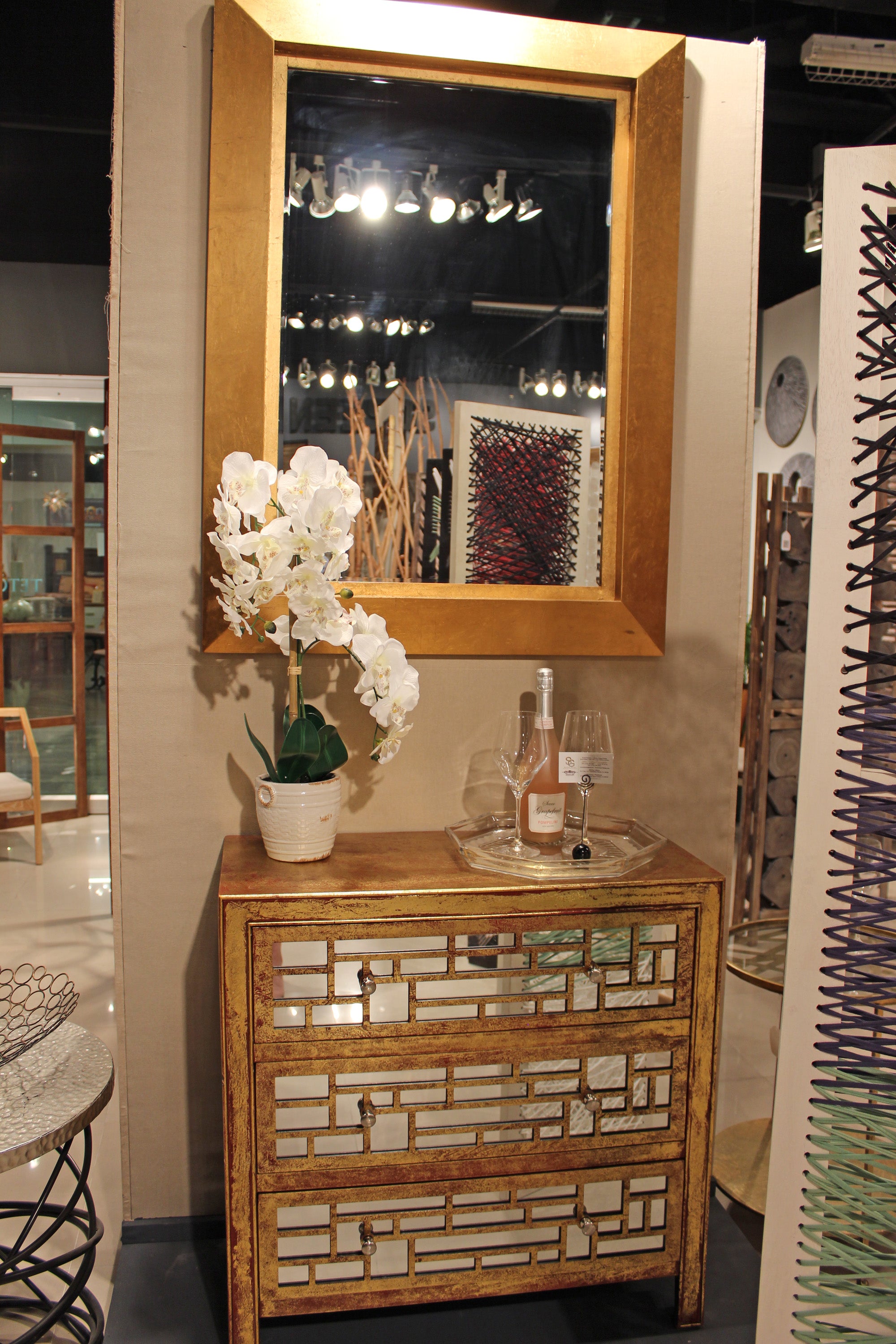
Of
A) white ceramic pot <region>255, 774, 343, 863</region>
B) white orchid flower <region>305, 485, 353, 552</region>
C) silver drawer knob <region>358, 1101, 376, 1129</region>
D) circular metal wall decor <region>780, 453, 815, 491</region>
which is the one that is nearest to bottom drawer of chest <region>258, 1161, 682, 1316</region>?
silver drawer knob <region>358, 1101, 376, 1129</region>

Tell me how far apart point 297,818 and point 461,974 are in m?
0.39

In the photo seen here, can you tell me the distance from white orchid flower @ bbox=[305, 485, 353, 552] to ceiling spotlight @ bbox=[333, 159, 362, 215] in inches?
25.5

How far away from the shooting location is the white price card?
1.72 metres

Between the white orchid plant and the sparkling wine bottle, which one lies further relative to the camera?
the sparkling wine bottle

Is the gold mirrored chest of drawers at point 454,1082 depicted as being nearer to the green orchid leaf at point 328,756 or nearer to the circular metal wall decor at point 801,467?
the green orchid leaf at point 328,756

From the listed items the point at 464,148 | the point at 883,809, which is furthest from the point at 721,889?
the point at 464,148

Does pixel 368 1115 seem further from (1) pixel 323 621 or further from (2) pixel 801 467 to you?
(2) pixel 801 467

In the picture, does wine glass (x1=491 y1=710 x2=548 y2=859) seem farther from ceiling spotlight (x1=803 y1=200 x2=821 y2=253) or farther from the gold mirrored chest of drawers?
ceiling spotlight (x1=803 y1=200 x2=821 y2=253)

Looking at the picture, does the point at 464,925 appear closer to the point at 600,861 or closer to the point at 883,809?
the point at 600,861

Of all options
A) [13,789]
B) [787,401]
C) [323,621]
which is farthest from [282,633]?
[787,401]

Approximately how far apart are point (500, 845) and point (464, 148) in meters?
1.39

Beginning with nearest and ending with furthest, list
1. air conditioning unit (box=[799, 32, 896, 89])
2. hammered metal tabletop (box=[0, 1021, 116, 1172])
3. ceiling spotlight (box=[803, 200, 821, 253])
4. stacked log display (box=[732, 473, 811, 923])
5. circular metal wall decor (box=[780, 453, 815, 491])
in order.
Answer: hammered metal tabletop (box=[0, 1021, 116, 1172]) < air conditioning unit (box=[799, 32, 896, 89]) < stacked log display (box=[732, 473, 811, 923]) < ceiling spotlight (box=[803, 200, 821, 253]) < circular metal wall decor (box=[780, 453, 815, 491])

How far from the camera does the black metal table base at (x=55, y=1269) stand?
143cm

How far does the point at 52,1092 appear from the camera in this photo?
1451 millimetres
